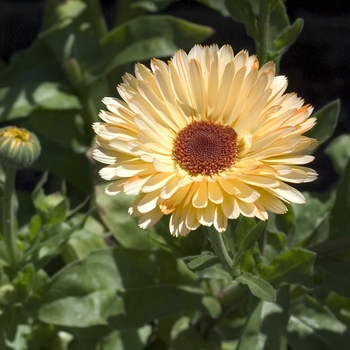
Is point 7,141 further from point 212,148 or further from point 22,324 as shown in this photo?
point 22,324

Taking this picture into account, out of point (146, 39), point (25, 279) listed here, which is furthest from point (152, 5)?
point (25, 279)

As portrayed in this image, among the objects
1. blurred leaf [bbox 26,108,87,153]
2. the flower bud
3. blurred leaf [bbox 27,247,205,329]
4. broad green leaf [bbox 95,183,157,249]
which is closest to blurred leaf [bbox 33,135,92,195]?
blurred leaf [bbox 26,108,87,153]

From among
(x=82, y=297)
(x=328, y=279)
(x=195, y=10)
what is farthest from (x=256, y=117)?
(x=195, y=10)

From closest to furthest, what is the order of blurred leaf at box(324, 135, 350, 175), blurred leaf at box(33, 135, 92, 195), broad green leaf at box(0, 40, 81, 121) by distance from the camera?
blurred leaf at box(324, 135, 350, 175), broad green leaf at box(0, 40, 81, 121), blurred leaf at box(33, 135, 92, 195)

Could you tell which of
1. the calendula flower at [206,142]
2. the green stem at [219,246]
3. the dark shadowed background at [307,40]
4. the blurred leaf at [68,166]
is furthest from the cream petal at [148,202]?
the dark shadowed background at [307,40]

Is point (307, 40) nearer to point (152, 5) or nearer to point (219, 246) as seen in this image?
point (152, 5)

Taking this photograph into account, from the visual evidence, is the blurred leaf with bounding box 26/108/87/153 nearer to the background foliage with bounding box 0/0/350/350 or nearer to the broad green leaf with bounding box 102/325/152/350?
the background foliage with bounding box 0/0/350/350
